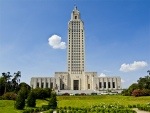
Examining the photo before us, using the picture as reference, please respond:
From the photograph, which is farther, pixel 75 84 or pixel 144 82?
pixel 75 84

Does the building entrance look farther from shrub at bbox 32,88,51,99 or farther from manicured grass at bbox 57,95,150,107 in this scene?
manicured grass at bbox 57,95,150,107

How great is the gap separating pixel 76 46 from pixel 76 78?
13451 millimetres

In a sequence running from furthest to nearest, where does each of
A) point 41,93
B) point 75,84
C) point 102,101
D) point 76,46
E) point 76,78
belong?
point 76,46 < point 75,84 < point 76,78 < point 41,93 < point 102,101

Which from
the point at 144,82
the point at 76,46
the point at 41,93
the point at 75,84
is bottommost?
the point at 41,93

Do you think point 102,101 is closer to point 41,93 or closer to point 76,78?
point 41,93

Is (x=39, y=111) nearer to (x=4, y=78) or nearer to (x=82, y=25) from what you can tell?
(x=4, y=78)

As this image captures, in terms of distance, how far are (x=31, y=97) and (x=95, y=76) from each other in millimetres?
73689

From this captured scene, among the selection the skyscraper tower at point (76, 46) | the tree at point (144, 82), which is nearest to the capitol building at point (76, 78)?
the skyscraper tower at point (76, 46)

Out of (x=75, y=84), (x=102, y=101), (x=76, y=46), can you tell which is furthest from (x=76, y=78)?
(x=102, y=101)

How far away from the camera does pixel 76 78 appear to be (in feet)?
350

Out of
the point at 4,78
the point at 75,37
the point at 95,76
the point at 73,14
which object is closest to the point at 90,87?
the point at 95,76

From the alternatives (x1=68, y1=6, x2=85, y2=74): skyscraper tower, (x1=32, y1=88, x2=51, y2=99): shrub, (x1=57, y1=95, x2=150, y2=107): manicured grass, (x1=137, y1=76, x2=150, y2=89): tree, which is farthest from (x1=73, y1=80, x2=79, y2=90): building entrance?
(x1=57, y1=95, x2=150, y2=107): manicured grass

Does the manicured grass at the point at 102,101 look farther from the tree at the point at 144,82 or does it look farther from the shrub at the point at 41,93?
the tree at the point at 144,82

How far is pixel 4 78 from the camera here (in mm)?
67500
